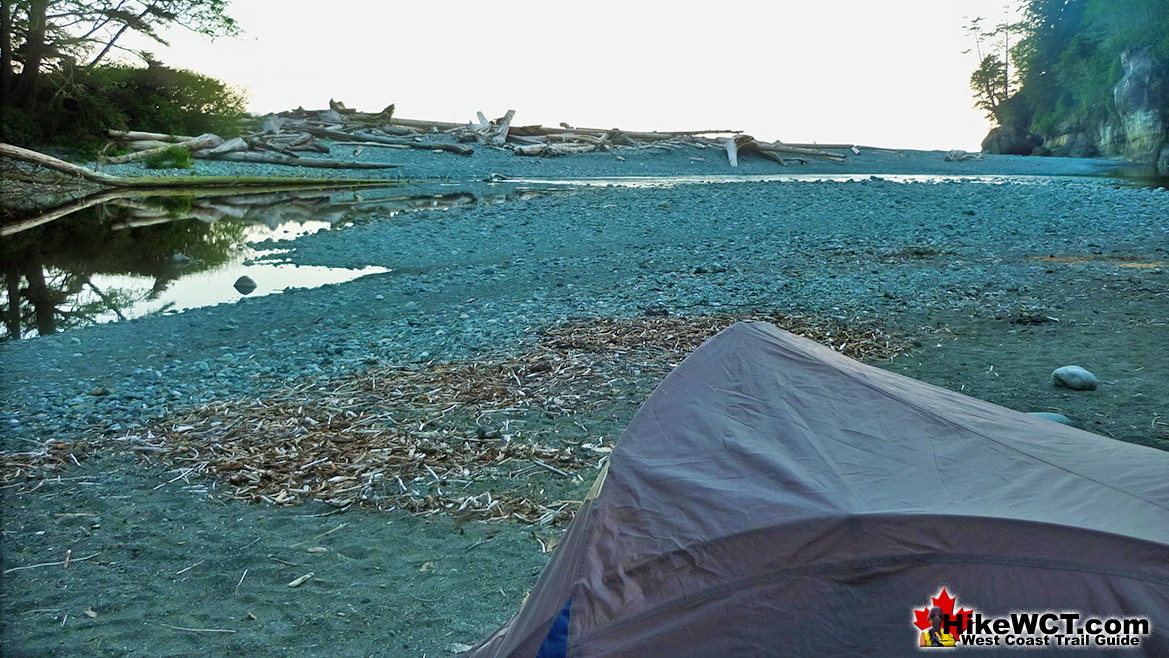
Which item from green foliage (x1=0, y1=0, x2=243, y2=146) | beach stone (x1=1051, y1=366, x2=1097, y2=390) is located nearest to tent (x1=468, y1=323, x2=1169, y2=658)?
beach stone (x1=1051, y1=366, x2=1097, y2=390)

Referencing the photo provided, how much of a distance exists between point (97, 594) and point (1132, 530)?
13.4ft

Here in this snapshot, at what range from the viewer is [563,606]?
2281 mm

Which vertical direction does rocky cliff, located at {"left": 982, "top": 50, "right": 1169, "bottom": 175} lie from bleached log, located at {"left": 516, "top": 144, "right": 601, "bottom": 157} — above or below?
above

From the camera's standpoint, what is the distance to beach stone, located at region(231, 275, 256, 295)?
1170 centimetres

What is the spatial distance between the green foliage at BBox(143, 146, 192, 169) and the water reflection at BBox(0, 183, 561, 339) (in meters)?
5.58

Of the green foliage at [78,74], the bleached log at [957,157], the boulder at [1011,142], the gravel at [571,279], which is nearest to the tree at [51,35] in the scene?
the green foliage at [78,74]

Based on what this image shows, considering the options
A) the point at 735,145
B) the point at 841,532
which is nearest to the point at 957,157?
the point at 735,145

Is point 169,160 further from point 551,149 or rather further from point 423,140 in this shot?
point 551,149

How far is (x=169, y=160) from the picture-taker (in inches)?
1222

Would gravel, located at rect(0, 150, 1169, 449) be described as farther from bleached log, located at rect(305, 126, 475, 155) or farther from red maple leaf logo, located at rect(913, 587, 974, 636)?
bleached log, located at rect(305, 126, 475, 155)

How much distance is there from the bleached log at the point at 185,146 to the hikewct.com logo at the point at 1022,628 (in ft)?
111

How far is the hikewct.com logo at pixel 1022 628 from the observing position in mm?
1833

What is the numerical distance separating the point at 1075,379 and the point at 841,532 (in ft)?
16.3

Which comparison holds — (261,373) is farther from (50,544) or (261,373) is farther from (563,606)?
(563,606)
